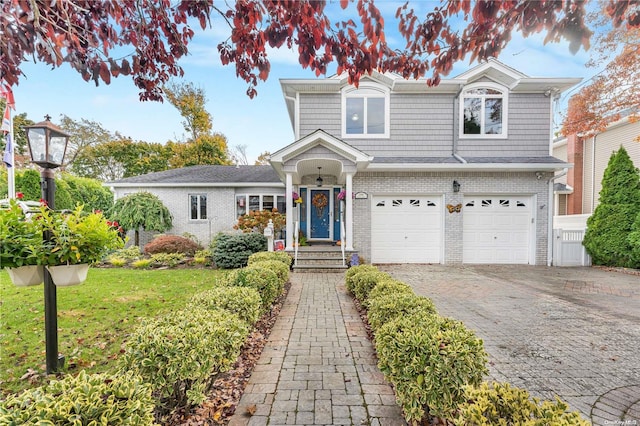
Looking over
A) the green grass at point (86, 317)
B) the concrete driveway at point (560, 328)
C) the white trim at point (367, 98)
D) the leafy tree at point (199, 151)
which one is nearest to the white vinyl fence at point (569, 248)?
the concrete driveway at point (560, 328)

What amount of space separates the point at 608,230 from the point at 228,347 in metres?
12.7

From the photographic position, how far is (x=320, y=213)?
37.4 feet

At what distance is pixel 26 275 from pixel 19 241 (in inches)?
17.2

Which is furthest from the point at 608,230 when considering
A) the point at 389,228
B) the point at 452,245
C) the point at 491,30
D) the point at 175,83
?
the point at 175,83

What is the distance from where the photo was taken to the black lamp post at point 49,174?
125 inches

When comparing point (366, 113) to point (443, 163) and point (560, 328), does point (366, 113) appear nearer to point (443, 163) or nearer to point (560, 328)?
point (443, 163)

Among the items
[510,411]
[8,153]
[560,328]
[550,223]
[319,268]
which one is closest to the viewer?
[510,411]

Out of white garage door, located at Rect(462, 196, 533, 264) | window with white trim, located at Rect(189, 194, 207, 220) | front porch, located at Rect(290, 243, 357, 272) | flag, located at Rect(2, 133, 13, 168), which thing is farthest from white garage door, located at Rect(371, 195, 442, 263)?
flag, located at Rect(2, 133, 13, 168)

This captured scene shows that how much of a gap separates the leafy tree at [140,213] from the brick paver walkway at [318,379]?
33.9ft

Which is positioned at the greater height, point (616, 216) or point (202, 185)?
point (202, 185)

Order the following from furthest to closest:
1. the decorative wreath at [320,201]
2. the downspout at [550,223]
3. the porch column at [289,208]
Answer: the decorative wreath at [320,201] → the downspout at [550,223] → the porch column at [289,208]

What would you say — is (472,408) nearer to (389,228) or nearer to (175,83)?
(389,228)

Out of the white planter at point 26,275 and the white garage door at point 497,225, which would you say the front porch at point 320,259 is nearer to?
the white garage door at point 497,225

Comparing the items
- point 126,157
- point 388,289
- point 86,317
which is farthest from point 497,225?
point 126,157
